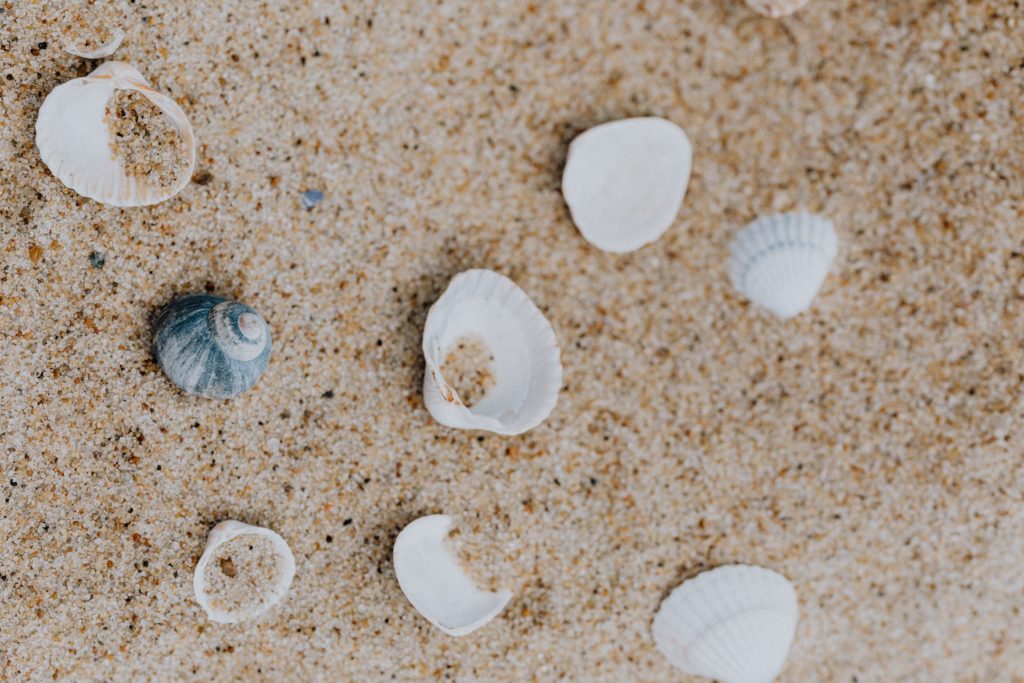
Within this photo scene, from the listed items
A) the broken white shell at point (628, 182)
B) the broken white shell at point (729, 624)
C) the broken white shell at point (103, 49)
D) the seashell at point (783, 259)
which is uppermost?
the broken white shell at point (103, 49)

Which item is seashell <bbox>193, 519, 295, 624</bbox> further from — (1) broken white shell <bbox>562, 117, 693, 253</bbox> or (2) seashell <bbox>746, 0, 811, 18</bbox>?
(2) seashell <bbox>746, 0, 811, 18</bbox>

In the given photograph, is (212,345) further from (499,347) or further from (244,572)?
(499,347)

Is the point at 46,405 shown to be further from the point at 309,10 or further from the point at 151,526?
the point at 309,10

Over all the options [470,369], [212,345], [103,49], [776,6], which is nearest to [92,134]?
[103,49]

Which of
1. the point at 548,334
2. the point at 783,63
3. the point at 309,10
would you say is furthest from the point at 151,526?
the point at 783,63

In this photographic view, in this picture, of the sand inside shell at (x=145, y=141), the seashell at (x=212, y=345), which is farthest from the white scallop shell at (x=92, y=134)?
the seashell at (x=212, y=345)

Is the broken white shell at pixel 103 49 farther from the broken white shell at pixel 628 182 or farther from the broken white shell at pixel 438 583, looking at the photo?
the broken white shell at pixel 438 583
